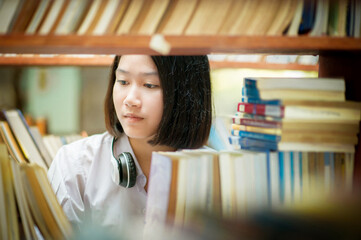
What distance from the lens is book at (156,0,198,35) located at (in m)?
0.84

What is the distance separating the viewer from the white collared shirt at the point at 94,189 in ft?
4.75

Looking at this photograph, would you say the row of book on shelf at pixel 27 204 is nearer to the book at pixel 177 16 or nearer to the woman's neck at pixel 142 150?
the book at pixel 177 16

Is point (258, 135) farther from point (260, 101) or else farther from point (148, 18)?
point (148, 18)

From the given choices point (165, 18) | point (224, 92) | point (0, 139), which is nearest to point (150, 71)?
point (165, 18)

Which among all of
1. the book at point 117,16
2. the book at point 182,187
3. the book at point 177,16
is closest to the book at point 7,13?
the book at point 117,16

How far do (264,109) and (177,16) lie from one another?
343 mm

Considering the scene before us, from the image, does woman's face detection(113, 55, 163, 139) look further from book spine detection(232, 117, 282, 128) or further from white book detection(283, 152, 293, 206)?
white book detection(283, 152, 293, 206)

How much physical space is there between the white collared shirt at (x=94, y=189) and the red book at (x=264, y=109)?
2.02ft

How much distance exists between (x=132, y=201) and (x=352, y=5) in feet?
3.42

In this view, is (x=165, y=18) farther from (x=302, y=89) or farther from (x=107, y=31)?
(x=302, y=89)

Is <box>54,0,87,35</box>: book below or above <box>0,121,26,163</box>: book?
above

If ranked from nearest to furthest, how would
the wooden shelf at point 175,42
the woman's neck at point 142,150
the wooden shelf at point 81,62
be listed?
the wooden shelf at point 175,42 → the woman's neck at point 142,150 → the wooden shelf at point 81,62

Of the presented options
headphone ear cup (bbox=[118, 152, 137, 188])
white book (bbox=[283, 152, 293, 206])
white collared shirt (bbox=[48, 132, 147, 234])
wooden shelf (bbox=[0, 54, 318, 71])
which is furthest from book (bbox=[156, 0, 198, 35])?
wooden shelf (bbox=[0, 54, 318, 71])

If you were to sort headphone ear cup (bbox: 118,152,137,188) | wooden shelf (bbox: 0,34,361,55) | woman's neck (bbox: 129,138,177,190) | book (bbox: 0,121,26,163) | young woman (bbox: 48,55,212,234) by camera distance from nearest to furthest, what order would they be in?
wooden shelf (bbox: 0,34,361,55)
headphone ear cup (bbox: 118,152,137,188)
young woman (bbox: 48,55,212,234)
book (bbox: 0,121,26,163)
woman's neck (bbox: 129,138,177,190)
